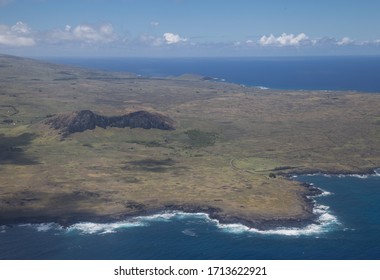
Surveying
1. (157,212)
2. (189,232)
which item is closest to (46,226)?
(157,212)

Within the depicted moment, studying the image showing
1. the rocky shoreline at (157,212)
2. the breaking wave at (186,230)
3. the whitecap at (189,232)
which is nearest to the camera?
the whitecap at (189,232)

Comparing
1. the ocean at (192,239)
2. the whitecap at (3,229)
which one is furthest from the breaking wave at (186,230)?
the whitecap at (3,229)

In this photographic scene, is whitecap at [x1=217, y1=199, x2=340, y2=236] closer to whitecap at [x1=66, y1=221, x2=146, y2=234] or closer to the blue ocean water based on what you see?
the blue ocean water

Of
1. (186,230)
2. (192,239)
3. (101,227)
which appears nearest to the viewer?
(192,239)

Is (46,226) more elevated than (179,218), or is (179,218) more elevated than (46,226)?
(179,218)

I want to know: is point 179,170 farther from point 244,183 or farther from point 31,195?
point 31,195

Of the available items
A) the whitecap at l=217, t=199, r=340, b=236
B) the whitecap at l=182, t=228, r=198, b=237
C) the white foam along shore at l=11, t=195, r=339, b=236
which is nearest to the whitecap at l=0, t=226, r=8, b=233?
the white foam along shore at l=11, t=195, r=339, b=236

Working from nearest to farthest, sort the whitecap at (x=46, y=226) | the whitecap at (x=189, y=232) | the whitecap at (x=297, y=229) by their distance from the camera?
the whitecap at (x=189, y=232), the whitecap at (x=297, y=229), the whitecap at (x=46, y=226)

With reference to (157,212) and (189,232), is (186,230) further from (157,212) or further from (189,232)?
(157,212)

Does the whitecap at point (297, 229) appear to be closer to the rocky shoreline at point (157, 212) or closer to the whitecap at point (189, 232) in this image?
the rocky shoreline at point (157, 212)
